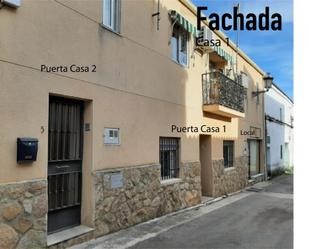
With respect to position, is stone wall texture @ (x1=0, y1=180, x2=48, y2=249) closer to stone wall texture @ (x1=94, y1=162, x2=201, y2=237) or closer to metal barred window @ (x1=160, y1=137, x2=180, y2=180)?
stone wall texture @ (x1=94, y1=162, x2=201, y2=237)

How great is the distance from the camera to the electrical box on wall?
282 inches

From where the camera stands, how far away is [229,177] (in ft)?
48.4

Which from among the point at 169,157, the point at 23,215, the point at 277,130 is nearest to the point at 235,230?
the point at 169,157

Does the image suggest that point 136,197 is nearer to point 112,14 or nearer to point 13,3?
point 112,14

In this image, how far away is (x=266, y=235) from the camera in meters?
7.66

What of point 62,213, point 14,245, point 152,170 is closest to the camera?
point 14,245

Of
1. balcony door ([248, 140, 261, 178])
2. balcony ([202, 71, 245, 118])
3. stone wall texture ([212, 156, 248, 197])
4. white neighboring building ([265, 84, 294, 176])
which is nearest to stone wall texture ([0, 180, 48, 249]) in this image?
balcony ([202, 71, 245, 118])

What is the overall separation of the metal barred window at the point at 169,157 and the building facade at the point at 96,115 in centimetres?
3

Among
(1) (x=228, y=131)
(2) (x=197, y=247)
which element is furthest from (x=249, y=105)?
(2) (x=197, y=247)

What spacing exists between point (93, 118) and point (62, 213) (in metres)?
1.86

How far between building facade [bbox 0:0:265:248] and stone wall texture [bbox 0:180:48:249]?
0.05 feet

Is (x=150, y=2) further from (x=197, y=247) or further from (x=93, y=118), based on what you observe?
(x=197, y=247)

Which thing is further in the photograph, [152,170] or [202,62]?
[202,62]

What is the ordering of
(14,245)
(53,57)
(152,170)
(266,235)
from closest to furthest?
(14,245), (53,57), (266,235), (152,170)
